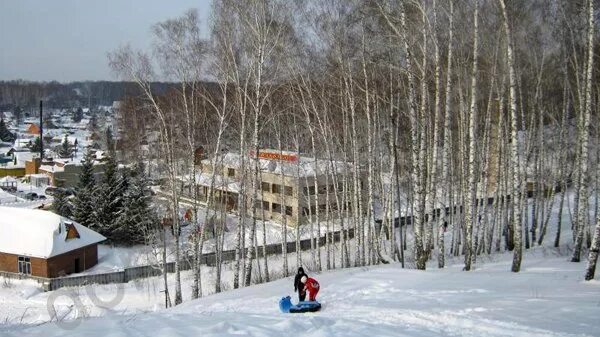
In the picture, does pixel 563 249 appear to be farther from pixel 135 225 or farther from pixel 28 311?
pixel 135 225

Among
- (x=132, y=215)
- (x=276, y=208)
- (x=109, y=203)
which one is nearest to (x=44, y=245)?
(x=109, y=203)

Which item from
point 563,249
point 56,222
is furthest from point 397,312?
point 56,222

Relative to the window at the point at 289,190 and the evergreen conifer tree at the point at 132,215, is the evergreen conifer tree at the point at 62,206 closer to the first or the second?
the evergreen conifer tree at the point at 132,215

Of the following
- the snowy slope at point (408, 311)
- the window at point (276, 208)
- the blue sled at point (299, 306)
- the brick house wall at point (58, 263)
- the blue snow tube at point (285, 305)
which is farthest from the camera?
the window at point (276, 208)

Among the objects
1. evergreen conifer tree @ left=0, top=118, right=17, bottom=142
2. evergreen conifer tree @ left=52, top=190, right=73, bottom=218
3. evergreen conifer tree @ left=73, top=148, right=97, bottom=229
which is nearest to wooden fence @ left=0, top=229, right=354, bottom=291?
evergreen conifer tree @ left=73, top=148, right=97, bottom=229

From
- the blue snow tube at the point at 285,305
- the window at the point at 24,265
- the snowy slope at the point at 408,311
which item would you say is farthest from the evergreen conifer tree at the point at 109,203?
the blue snow tube at the point at 285,305

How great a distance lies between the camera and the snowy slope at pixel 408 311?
691 cm

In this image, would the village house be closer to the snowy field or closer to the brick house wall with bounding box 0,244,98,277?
the brick house wall with bounding box 0,244,98,277

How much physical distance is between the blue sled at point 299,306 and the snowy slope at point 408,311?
173 millimetres

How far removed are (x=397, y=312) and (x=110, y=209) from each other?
81.8 feet

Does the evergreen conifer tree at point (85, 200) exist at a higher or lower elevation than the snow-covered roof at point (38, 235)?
higher

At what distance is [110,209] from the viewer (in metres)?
29.6

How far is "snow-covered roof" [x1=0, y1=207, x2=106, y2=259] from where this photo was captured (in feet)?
79.4

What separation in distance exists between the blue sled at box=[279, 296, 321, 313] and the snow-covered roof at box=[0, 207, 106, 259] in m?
18.2
